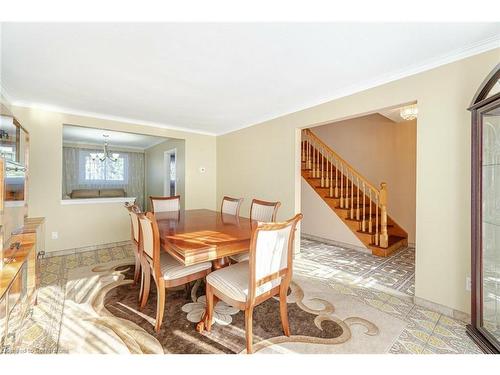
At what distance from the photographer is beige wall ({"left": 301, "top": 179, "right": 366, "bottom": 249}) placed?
13.1 feet

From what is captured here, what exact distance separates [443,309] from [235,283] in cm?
190

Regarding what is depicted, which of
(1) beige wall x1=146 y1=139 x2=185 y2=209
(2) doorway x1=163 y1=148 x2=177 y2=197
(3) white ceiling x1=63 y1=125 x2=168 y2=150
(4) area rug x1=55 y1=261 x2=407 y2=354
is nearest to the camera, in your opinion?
(4) area rug x1=55 y1=261 x2=407 y2=354

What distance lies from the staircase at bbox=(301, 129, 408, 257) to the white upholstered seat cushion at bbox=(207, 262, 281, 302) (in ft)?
9.06

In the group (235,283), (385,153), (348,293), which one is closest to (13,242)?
(235,283)

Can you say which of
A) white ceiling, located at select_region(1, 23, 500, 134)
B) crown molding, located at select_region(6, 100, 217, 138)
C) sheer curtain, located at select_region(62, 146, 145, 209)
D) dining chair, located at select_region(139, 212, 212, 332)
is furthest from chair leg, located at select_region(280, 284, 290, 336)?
sheer curtain, located at select_region(62, 146, 145, 209)

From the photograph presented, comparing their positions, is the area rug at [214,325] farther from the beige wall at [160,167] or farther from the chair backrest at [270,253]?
the beige wall at [160,167]

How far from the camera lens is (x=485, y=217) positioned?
5.24 ft

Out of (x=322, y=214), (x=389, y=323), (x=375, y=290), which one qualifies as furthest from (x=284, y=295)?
(x=322, y=214)

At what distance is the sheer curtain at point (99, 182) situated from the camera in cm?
672

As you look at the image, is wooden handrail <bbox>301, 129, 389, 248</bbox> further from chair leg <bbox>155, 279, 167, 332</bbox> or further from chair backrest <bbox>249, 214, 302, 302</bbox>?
chair leg <bbox>155, 279, 167, 332</bbox>

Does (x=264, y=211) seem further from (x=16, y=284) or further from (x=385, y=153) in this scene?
(x=385, y=153)

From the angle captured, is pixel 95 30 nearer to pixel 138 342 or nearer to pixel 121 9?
pixel 121 9
